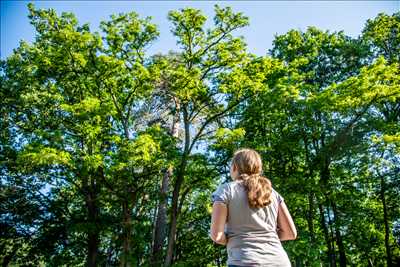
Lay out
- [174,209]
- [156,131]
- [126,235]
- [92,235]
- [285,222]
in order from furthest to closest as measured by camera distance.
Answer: [92,235]
[174,209]
[126,235]
[156,131]
[285,222]

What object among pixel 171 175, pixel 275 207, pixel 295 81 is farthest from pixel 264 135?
pixel 275 207

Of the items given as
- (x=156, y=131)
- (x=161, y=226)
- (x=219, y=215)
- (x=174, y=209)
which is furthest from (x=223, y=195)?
(x=161, y=226)

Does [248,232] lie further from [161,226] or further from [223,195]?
[161,226]

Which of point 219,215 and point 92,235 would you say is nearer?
point 219,215

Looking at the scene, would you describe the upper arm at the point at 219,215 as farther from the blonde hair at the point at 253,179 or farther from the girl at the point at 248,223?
the blonde hair at the point at 253,179

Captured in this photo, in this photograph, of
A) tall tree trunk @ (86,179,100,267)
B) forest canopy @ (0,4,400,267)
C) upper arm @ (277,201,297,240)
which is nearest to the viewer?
upper arm @ (277,201,297,240)

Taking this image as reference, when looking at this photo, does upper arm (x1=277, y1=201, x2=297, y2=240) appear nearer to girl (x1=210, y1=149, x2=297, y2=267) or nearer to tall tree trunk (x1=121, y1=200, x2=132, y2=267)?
girl (x1=210, y1=149, x2=297, y2=267)

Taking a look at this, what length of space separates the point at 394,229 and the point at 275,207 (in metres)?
24.6

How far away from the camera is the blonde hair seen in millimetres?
2492

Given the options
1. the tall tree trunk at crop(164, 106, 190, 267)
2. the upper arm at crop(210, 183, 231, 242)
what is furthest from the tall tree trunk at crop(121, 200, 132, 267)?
the upper arm at crop(210, 183, 231, 242)

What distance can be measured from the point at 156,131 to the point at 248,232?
10919mm

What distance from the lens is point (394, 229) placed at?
2328cm

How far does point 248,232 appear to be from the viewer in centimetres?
247

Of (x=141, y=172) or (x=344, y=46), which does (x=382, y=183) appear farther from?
(x=141, y=172)
